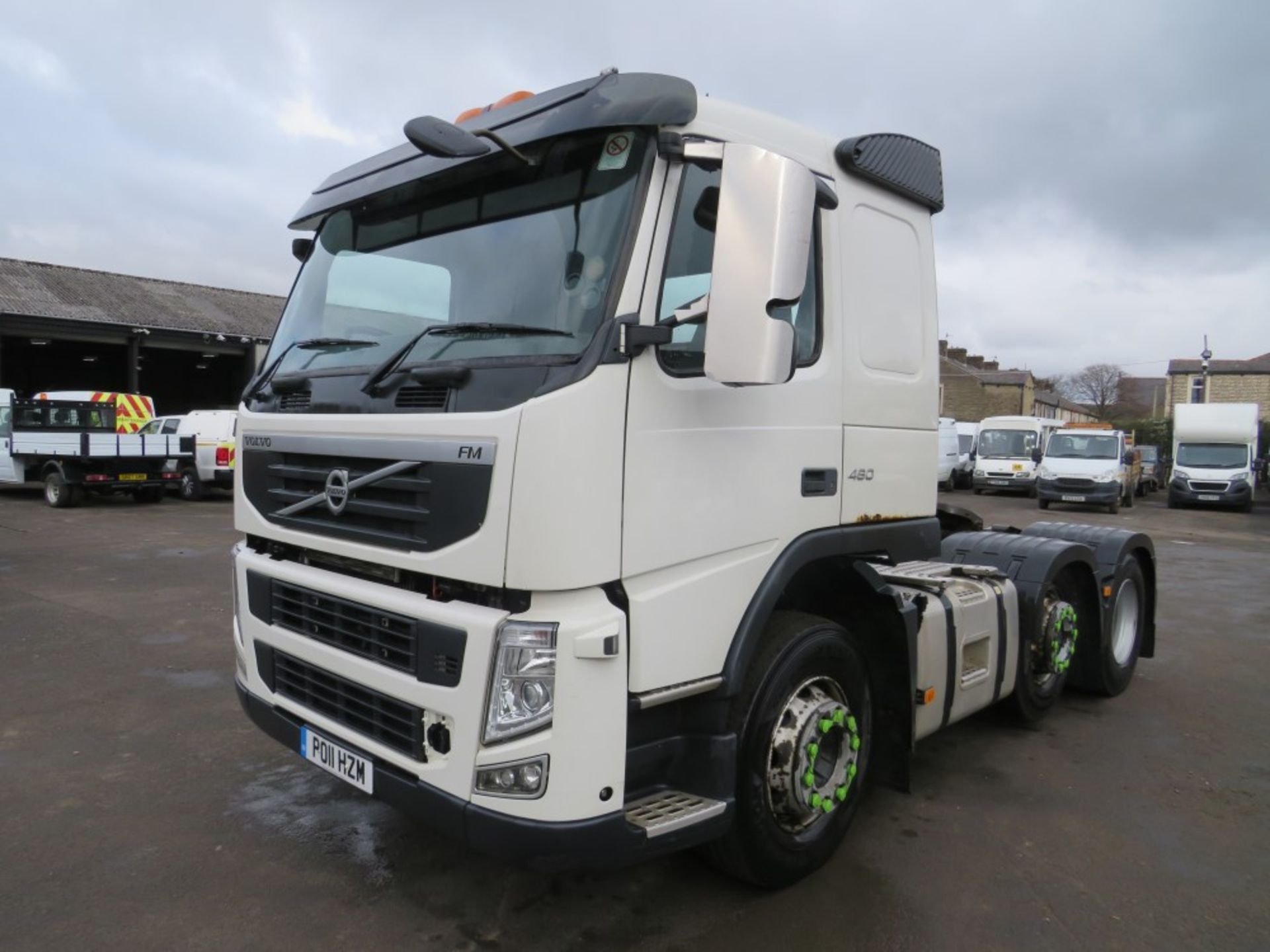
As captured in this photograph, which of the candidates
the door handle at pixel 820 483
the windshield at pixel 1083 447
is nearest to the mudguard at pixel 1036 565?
the door handle at pixel 820 483

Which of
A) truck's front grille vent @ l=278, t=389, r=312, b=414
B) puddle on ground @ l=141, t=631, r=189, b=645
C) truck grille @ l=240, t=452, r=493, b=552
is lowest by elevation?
puddle on ground @ l=141, t=631, r=189, b=645

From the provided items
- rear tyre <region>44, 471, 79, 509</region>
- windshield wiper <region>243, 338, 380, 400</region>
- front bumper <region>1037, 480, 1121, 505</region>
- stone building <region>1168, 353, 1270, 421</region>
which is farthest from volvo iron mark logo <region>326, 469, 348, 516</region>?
stone building <region>1168, 353, 1270, 421</region>

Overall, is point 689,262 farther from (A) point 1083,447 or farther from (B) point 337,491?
(A) point 1083,447

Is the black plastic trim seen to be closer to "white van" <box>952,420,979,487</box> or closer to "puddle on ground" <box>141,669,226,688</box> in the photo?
"puddle on ground" <box>141,669,226,688</box>

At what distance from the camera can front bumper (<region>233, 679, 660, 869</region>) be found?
243 centimetres

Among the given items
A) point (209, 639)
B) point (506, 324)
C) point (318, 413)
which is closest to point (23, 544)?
point (209, 639)

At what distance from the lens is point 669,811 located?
267cm

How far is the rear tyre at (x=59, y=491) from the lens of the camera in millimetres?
16484

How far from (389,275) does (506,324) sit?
81 cm

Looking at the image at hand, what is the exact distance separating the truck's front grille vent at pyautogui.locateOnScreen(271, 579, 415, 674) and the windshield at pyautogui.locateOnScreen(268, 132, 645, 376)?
83 cm

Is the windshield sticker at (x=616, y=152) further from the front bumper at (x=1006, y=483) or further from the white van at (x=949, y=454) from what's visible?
the front bumper at (x=1006, y=483)

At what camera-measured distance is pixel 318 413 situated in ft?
10.0

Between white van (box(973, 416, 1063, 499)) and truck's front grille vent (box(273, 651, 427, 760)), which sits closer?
truck's front grille vent (box(273, 651, 427, 760))

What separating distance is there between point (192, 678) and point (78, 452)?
12.9 m
